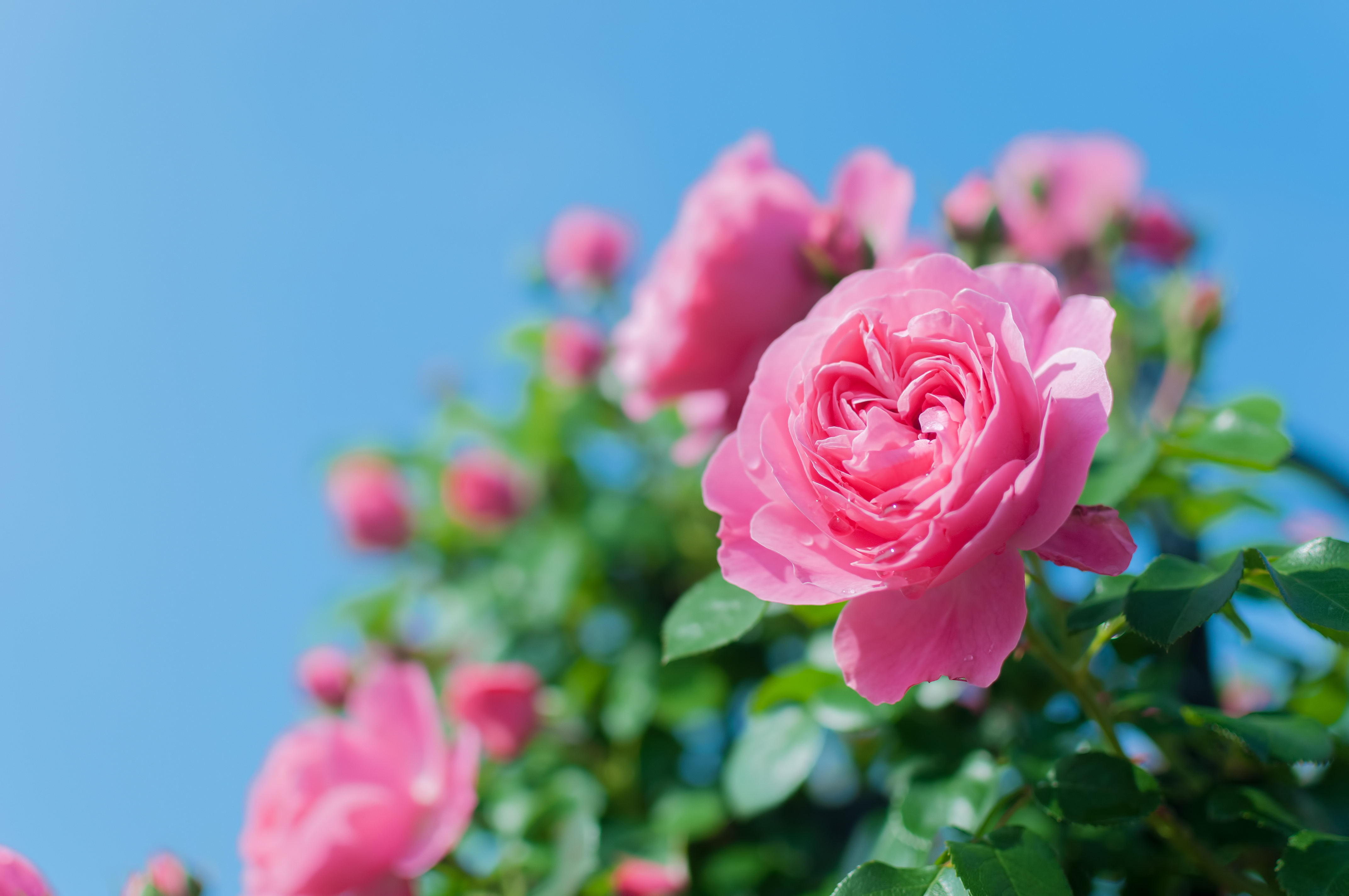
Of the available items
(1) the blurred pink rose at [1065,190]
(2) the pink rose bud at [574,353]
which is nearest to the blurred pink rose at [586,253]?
(2) the pink rose bud at [574,353]

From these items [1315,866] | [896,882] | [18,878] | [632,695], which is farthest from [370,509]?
[1315,866]

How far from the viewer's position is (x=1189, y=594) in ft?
1.53

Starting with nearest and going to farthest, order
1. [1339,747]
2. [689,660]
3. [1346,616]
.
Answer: [1346,616] → [1339,747] → [689,660]

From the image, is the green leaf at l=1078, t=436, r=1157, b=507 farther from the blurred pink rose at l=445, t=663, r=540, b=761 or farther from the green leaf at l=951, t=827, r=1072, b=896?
the blurred pink rose at l=445, t=663, r=540, b=761

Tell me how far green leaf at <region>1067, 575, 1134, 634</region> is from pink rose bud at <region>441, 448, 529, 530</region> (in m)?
1.15

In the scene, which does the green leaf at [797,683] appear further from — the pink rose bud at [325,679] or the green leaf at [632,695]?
the pink rose bud at [325,679]

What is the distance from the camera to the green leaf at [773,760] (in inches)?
29.9

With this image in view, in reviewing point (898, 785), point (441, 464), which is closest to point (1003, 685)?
point (898, 785)

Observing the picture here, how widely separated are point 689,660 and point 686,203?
635 millimetres

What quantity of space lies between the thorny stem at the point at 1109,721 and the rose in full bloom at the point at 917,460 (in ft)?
0.31

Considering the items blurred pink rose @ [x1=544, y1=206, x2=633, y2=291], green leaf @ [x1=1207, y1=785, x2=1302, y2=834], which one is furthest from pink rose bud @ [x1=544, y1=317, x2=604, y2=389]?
green leaf @ [x1=1207, y1=785, x2=1302, y2=834]

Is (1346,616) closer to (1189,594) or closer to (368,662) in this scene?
(1189,594)

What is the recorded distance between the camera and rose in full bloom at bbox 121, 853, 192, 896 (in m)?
0.70

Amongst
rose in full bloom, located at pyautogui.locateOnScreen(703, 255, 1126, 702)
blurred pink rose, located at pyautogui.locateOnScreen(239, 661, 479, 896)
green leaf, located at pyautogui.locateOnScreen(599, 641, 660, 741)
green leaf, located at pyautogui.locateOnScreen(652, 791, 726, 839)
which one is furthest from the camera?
green leaf, located at pyautogui.locateOnScreen(599, 641, 660, 741)
